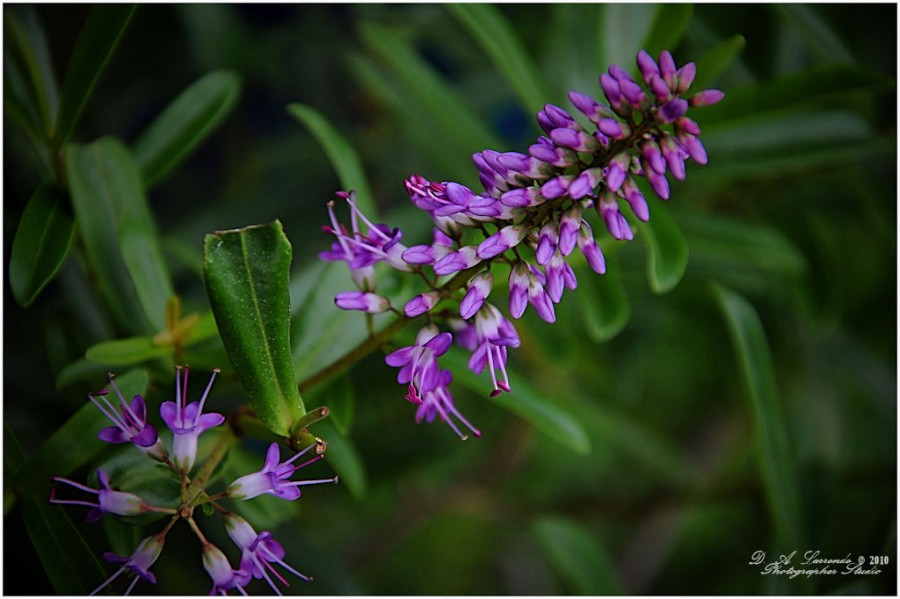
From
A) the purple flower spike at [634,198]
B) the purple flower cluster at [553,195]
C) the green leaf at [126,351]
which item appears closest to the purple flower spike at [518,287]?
the purple flower cluster at [553,195]

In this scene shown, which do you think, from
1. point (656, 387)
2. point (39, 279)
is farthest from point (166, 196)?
point (656, 387)

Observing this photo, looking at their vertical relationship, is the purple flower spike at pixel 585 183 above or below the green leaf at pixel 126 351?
above

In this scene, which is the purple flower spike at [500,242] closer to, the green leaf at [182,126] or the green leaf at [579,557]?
the green leaf at [182,126]

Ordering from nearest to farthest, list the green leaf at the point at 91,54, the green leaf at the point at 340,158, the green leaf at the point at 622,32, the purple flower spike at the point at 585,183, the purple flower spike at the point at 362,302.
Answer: the purple flower spike at the point at 585,183 → the purple flower spike at the point at 362,302 → the green leaf at the point at 91,54 → the green leaf at the point at 340,158 → the green leaf at the point at 622,32

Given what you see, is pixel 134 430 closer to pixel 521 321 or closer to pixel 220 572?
pixel 220 572

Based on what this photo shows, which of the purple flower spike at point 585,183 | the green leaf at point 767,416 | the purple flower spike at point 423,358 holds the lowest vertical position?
the green leaf at point 767,416

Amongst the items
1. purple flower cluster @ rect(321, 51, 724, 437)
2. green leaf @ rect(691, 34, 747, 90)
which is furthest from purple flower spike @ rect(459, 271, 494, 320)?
green leaf @ rect(691, 34, 747, 90)

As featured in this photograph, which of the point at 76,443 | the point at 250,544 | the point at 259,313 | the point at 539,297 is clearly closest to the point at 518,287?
the point at 539,297

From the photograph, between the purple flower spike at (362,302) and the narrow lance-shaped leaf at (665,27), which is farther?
the narrow lance-shaped leaf at (665,27)
